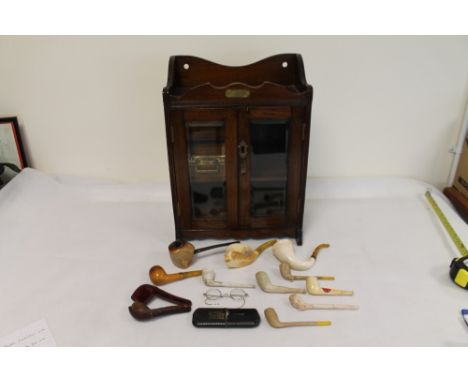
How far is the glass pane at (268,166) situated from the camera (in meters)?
1.40

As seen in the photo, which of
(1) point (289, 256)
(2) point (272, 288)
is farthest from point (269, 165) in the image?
(2) point (272, 288)

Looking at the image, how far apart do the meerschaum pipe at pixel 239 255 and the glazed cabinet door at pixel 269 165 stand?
0.40 ft

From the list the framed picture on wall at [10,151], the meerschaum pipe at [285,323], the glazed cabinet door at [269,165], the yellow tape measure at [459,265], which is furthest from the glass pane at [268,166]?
the framed picture on wall at [10,151]

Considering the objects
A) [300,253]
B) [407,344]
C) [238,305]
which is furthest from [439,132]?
[238,305]

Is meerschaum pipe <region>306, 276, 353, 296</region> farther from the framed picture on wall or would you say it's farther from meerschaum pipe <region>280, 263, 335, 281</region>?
the framed picture on wall

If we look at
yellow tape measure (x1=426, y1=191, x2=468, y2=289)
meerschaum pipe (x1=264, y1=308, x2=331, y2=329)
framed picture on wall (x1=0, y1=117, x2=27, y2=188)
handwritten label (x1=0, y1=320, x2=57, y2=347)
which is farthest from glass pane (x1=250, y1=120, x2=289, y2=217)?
framed picture on wall (x1=0, y1=117, x2=27, y2=188)

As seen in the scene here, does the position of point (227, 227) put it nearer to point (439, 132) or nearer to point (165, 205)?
point (165, 205)

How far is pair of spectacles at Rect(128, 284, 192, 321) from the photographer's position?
1.22m

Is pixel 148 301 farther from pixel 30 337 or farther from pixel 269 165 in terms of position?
pixel 269 165

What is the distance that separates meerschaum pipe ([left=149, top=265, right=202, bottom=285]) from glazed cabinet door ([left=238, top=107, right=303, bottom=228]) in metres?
0.30

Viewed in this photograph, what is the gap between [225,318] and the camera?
47.7 inches

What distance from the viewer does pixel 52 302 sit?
131cm

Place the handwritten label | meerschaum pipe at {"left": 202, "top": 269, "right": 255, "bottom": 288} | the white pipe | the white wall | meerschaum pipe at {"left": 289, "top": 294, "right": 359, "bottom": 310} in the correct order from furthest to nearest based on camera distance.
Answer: the white pipe → the white wall → meerschaum pipe at {"left": 202, "top": 269, "right": 255, "bottom": 288} → meerschaum pipe at {"left": 289, "top": 294, "right": 359, "bottom": 310} → the handwritten label

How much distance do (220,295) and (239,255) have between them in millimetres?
182
